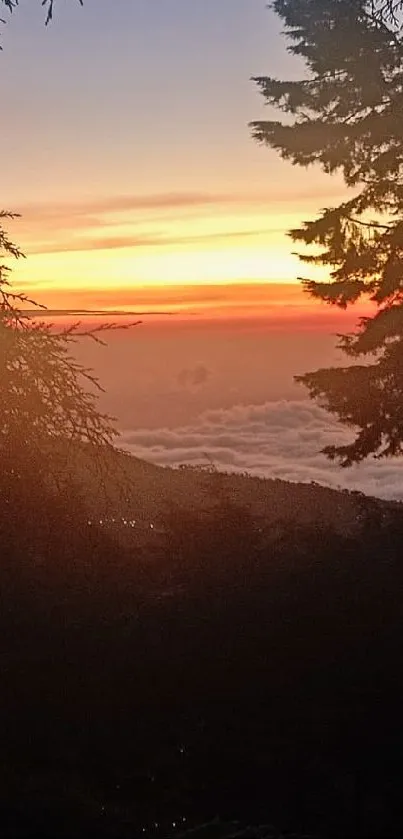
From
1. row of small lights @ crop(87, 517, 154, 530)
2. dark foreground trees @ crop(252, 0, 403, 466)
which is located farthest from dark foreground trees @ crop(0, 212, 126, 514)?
dark foreground trees @ crop(252, 0, 403, 466)

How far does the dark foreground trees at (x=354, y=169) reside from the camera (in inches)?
691

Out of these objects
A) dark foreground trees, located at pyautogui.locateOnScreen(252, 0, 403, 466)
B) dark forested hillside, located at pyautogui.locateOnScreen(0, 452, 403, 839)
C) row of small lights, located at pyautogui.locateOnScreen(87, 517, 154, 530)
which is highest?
dark foreground trees, located at pyautogui.locateOnScreen(252, 0, 403, 466)

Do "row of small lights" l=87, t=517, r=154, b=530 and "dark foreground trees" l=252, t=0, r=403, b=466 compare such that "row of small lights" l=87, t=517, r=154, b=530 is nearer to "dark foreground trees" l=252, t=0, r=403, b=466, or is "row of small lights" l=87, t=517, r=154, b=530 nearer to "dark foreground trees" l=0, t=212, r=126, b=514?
"dark foreground trees" l=0, t=212, r=126, b=514

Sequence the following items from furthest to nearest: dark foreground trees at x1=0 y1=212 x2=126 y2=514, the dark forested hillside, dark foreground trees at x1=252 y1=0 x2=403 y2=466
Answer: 1. dark foreground trees at x1=252 y1=0 x2=403 y2=466
2. dark foreground trees at x1=0 y1=212 x2=126 y2=514
3. the dark forested hillside

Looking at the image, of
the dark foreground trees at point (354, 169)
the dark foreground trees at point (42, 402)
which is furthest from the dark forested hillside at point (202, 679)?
the dark foreground trees at point (354, 169)

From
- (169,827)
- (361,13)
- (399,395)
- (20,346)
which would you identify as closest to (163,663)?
(169,827)

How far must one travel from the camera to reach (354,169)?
18219 millimetres

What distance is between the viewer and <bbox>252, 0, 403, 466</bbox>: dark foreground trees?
1756 centimetres

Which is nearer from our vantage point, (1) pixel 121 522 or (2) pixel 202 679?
(2) pixel 202 679

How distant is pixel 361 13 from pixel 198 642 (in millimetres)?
15153

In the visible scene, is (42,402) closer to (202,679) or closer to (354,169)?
(202,679)

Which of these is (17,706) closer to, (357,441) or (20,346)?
(20,346)

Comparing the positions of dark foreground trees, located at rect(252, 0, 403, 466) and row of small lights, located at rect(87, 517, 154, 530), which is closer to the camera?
row of small lights, located at rect(87, 517, 154, 530)

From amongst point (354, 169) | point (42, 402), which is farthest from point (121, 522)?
point (354, 169)
